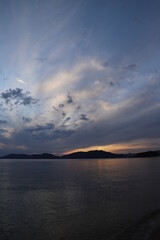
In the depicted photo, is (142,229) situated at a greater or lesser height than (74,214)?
lesser

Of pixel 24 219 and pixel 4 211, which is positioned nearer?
pixel 24 219

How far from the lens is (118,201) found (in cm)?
3669

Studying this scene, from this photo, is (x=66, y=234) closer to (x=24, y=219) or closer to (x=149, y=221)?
(x=24, y=219)

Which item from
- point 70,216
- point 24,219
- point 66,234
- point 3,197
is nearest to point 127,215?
point 70,216

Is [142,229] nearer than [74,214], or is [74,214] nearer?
[142,229]

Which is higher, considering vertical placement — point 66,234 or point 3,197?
point 3,197

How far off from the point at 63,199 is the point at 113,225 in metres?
15.7

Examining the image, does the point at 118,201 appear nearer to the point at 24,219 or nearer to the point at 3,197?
the point at 24,219

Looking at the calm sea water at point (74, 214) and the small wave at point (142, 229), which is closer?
the small wave at point (142, 229)

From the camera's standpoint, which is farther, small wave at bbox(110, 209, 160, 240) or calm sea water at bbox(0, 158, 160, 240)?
calm sea water at bbox(0, 158, 160, 240)

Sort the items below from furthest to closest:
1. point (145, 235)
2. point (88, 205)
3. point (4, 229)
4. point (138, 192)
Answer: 1. point (138, 192)
2. point (88, 205)
3. point (4, 229)
4. point (145, 235)

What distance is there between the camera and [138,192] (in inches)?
1764

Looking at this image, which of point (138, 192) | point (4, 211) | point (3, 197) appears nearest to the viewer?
point (4, 211)

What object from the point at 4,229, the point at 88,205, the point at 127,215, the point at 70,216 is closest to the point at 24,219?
the point at 4,229
